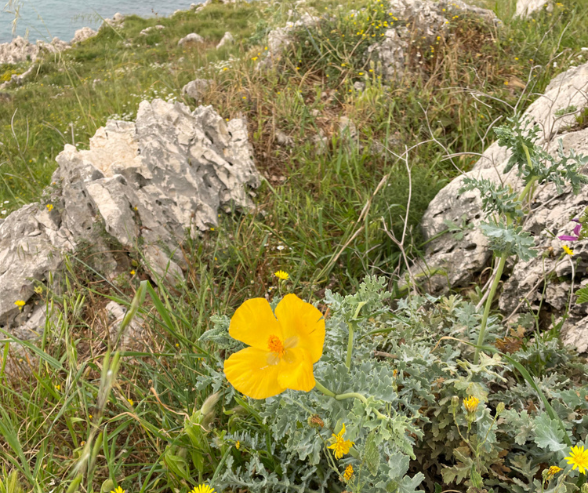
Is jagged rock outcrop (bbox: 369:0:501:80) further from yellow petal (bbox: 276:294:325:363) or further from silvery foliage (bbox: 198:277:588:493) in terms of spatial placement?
yellow petal (bbox: 276:294:325:363)

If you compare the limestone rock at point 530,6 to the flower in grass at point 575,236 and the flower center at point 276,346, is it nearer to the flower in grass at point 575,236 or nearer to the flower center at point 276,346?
the flower in grass at point 575,236

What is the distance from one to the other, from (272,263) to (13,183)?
320cm

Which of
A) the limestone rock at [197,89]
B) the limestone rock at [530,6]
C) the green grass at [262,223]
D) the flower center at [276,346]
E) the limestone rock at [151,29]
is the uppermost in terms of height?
the limestone rock at [151,29]

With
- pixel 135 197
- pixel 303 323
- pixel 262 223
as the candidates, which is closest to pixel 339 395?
pixel 303 323

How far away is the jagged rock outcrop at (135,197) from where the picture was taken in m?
2.48

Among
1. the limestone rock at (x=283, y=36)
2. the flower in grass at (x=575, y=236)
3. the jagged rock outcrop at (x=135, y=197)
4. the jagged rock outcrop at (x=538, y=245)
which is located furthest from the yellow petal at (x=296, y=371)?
the limestone rock at (x=283, y=36)

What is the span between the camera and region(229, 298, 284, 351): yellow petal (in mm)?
900

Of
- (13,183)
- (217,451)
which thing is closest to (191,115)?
(13,183)

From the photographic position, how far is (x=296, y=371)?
84 cm

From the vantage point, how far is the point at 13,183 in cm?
415

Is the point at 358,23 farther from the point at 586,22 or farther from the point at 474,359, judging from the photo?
the point at 474,359

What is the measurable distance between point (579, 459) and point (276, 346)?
2.55 feet

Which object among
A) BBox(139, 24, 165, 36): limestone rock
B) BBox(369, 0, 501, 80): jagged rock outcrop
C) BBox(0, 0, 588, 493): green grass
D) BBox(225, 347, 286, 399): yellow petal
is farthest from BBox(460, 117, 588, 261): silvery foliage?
BBox(139, 24, 165, 36): limestone rock

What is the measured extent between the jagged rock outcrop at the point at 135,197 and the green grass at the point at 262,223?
0.49 feet
